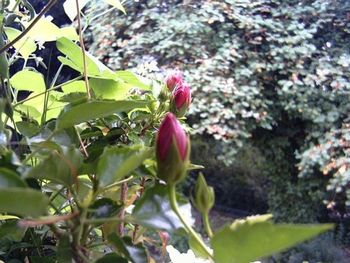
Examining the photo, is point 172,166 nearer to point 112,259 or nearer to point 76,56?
point 112,259

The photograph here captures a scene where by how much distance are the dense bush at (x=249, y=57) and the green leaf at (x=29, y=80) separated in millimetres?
2244

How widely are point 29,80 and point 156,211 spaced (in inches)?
9.4

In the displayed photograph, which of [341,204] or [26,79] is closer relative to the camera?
[26,79]

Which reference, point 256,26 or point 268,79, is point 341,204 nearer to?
point 268,79

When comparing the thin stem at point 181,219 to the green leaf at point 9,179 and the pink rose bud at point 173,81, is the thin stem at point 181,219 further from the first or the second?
the pink rose bud at point 173,81

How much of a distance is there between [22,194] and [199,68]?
8.32 ft

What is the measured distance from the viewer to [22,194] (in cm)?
17

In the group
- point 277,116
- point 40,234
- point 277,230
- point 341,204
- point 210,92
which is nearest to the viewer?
point 277,230

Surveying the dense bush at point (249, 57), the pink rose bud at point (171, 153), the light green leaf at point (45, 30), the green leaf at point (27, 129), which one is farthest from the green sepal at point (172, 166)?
the dense bush at point (249, 57)

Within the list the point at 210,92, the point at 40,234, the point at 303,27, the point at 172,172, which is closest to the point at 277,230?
the point at 172,172

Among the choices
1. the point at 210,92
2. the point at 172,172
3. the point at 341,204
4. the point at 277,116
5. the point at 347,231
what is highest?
the point at 172,172

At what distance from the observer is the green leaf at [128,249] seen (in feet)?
0.74

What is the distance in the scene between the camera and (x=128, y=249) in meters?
0.23

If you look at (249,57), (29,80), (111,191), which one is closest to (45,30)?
(29,80)
